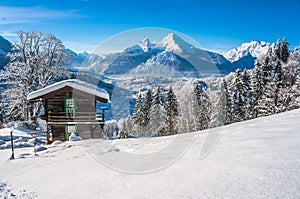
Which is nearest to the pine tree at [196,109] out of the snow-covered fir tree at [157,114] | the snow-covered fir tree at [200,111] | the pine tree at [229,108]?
the snow-covered fir tree at [200,111]

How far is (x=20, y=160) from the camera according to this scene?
862cm

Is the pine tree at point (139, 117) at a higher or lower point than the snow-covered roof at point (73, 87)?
lower

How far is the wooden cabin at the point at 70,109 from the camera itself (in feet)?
49.8

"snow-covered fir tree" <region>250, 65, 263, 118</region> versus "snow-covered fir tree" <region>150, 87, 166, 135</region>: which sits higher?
"snow-covered fir tree" <region>250, 65, 263, 118</region>

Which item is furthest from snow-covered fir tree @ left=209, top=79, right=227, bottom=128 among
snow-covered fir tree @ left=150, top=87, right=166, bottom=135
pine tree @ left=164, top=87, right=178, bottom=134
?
snow-covered fir tree @ left=150, top=87, right=166, bottom=135

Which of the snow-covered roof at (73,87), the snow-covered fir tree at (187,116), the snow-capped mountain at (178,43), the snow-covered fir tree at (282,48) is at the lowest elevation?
the snow-covered fir tree at (187,116)

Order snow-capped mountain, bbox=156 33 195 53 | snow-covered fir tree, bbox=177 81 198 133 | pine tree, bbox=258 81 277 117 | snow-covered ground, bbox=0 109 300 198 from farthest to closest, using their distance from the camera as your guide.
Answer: snow-covered fir tree, bbox=177 81 198 133, pine tree, bbox=258 81 277 117, snow-capped mountain, bbox=156 33 195 53, snow-covered ground, bbox=0 109 300 198

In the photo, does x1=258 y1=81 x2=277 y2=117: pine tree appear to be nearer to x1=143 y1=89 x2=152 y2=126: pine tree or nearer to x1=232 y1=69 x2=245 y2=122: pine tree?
x1=232 y1=69 x2=245 y2=122: pine tree

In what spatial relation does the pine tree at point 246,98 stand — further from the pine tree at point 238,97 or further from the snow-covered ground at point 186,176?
the snow-covered ground at point 186,176

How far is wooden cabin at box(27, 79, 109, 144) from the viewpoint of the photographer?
15188 millimetres

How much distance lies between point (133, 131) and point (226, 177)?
39.8 m

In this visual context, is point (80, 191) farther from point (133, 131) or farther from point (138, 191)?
point (133, 131)

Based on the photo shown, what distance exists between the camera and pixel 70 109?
1609cm

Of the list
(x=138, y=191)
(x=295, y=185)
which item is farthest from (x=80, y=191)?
(x=295, y=185)
